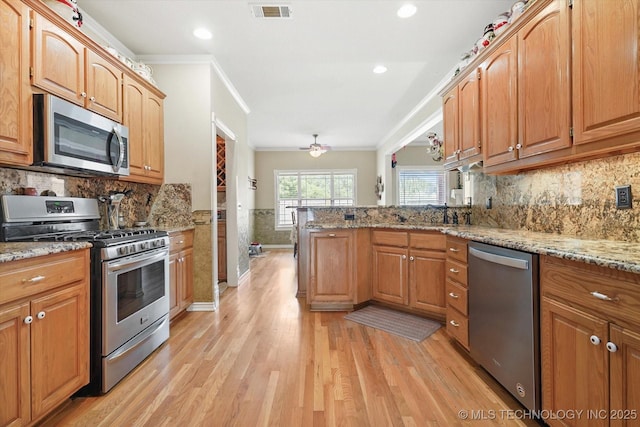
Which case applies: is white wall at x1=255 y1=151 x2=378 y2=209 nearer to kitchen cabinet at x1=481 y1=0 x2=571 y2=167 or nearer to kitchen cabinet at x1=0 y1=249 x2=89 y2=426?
kitchen cabinet at x1=481 y1=0 x2=571 y2=167

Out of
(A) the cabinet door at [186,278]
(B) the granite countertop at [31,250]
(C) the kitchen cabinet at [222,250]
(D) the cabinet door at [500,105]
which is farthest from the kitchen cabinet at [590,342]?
(C) the kitchen cabinet at [222,250]

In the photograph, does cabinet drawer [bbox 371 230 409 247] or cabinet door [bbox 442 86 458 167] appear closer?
cabinet door [bbox 442 86 458 167]

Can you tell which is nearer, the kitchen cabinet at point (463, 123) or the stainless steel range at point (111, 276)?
the stainless steel range at point (111, 276)

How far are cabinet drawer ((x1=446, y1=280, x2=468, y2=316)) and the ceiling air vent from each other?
8.74 feet

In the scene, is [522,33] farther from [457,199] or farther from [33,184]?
[33,184]

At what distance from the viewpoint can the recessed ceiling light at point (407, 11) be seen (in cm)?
253

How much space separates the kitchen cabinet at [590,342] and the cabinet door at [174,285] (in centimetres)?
284

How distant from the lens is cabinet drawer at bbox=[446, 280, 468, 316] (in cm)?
221

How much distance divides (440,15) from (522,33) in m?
0.95

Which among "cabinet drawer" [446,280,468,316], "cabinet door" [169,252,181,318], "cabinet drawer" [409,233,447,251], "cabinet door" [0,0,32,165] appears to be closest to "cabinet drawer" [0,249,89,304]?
"cabinet door" [0,0,32,165]

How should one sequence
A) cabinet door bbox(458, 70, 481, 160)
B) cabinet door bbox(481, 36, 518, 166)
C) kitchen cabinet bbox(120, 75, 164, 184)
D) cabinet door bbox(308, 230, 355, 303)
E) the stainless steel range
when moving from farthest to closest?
cabinet door bbox(308, 230, 355, 303)
kitchen cabinet bbox(120, 75, 164, 184)
cabinet door bbox(458, 70, 481, 160)
cabinet door bbox(481, 36, 518, 166)
the stainless steel range

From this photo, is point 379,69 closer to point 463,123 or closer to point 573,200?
point 463,123

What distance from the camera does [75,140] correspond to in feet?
6.89

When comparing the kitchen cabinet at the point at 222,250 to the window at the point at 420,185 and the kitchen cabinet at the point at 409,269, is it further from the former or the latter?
the window at the point at 420,185
